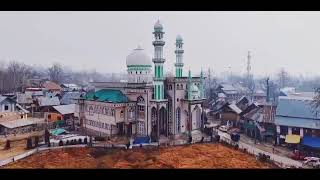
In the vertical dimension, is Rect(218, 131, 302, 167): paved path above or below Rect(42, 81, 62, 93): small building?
below

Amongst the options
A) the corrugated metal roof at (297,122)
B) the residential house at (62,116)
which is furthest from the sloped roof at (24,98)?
the corrugated metal roof at (297,122)

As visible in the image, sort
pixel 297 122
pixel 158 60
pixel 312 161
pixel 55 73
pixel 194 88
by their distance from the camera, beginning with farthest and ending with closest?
pixel 194 88
pixel 158 60
pixel 55 73
pixel 297 122
pixel 312 161

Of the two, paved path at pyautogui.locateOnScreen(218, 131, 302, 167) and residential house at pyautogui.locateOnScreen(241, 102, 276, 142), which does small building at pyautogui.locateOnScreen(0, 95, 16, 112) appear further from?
residential house at pyautogui.locateOnScreen(241, 102, 276, 142)

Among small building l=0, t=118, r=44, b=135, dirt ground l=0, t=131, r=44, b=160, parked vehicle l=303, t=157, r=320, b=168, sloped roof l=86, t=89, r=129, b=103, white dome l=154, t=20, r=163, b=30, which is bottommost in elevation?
parked vehicle l=303, t=157, r=320, b=168

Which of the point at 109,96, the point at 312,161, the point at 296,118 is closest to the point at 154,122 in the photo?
the point at 109,96

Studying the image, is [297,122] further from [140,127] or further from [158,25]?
[158,25]

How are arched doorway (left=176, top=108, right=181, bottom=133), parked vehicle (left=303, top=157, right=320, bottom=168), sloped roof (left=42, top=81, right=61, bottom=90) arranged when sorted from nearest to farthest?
1. parked vehicle (left=303, top=157, right=320, bottom=168)
2. sloped roof (left=42, top=81, right=61, bottom=90)
3. arched doorway (left=176, top=108, right=181, bottom=133)

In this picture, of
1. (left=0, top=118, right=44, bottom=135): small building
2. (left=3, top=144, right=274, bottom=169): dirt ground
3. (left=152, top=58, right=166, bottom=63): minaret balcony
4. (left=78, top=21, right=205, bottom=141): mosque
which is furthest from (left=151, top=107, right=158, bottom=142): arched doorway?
(left=0, top=118, right=44, bottom=135): small building
